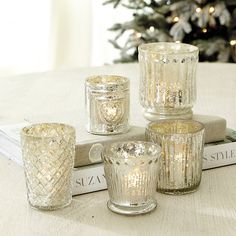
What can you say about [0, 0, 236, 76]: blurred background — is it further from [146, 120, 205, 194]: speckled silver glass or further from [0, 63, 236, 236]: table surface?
[146, 120, 205, 194]: speckled silver glass

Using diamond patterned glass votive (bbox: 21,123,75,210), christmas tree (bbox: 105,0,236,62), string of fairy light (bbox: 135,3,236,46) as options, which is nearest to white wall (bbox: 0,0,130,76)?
christmas tree (bbox: 105,0,236,62)

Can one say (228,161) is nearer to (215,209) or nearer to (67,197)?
(215,209)

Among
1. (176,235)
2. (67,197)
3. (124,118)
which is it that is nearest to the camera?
(176,235)

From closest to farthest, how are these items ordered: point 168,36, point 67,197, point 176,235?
point 176,235
point 67,197
point 168,36

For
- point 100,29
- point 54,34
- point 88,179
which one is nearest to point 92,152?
point 88,179

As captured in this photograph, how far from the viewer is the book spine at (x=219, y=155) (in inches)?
47.1

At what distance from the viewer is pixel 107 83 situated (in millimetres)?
1212

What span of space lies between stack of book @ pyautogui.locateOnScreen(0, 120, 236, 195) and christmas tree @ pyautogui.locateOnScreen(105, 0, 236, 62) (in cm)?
173

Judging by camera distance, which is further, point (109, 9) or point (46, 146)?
point (109, 9)

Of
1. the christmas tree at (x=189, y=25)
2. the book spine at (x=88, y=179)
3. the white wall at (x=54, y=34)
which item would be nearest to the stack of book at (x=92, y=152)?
the book spine at (x=88, y=179)

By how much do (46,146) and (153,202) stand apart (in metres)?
0.18

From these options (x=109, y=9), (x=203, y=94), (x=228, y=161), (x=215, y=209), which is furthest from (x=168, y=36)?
(x=215, y=209)

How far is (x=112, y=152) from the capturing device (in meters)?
1.04

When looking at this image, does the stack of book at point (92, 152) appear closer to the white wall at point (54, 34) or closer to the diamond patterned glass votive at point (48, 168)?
the diamond patterned glass votive at point (48, 168)
